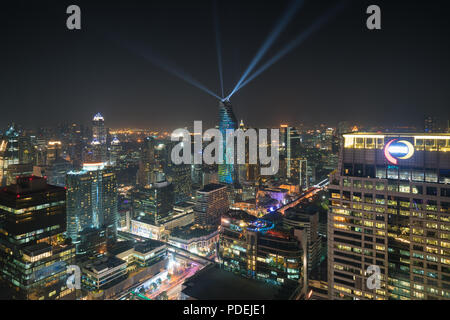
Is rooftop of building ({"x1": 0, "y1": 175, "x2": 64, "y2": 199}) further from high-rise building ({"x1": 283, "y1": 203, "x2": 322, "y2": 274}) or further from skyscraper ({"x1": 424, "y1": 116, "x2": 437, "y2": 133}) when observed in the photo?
skyscraper ({"x1": 424, "y1": 116, "x2": 437, "y2": 133})

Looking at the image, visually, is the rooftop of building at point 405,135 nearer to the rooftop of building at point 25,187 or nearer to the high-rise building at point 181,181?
the rooftop of building at point 25,187

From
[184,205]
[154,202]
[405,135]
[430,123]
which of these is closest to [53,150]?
[154,202]

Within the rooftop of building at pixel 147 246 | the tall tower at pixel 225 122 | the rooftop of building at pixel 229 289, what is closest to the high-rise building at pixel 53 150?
the tall tower at pixel 225 122

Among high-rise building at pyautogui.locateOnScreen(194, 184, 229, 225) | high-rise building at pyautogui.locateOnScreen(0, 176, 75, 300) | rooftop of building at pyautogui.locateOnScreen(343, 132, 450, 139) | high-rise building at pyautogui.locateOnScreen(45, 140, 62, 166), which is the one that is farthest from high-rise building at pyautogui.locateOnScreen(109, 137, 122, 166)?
rooftop of building at pyautogui.locateOnScreen(343, 132, 450, 139)

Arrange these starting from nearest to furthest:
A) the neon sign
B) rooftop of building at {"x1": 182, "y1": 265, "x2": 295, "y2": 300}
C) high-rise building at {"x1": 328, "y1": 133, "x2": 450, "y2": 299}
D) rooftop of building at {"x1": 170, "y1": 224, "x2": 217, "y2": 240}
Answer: high-rise building at {"x1": 328, "y1": 133, "x2": 450, "y2": 299} < the neon sign < rooftop of building at {"x1": 182, "y1": 265, "x2": 295, "y2": 300} < rooftop of building at {"x1": 170, "y1": 224, "x2": 217, "y2": 240}

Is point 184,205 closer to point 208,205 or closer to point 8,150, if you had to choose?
point 208,205
